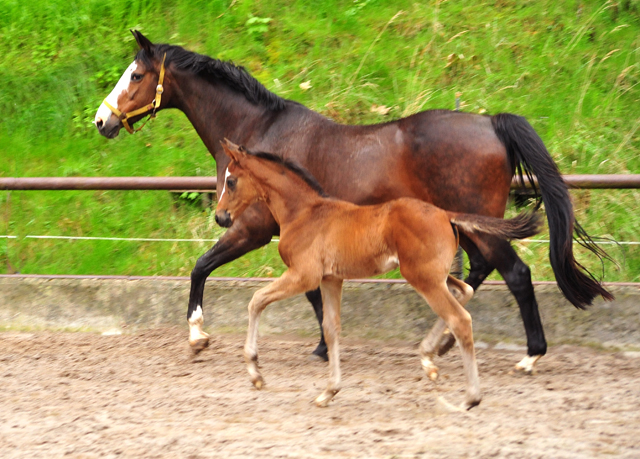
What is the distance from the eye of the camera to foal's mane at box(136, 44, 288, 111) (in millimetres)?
5246

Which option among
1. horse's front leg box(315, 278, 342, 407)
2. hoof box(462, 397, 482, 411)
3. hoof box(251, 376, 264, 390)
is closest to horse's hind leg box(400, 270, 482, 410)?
hoof box(462, 397, 482, 411)

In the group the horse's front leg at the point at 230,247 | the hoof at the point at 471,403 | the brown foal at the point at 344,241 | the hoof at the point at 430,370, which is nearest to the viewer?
the hoof at the point at 471,403

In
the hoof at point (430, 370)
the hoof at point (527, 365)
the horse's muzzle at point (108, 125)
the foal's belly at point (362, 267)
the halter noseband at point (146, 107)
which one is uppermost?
the halter noseband at point (146, 107)

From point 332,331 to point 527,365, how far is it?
1.36 m

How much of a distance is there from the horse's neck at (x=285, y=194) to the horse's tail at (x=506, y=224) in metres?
0.90

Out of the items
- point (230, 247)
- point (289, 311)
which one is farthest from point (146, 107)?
point (289, 311)

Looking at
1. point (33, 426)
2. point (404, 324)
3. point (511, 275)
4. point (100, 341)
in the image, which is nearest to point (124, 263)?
point (100, 341)

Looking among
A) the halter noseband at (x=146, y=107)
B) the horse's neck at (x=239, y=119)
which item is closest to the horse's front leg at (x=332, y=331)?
the horse's neck at (x=239, y=119)

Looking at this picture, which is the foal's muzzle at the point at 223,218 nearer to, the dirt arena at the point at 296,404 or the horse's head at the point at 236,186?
the horse's head at the point at 236,186

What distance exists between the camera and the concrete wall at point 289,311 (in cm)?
502

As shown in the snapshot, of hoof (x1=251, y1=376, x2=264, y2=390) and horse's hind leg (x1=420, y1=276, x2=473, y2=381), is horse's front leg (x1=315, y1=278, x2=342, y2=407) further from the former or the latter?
horse's hind leg (x1=420, y1=276, x2=473, y2=381)

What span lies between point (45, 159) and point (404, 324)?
207 inches

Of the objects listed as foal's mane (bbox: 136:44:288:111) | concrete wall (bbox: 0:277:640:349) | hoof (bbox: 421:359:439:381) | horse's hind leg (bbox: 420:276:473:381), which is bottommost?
concrete wall (bbox: 0:277:640:349)

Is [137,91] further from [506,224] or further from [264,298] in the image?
[506,224]
